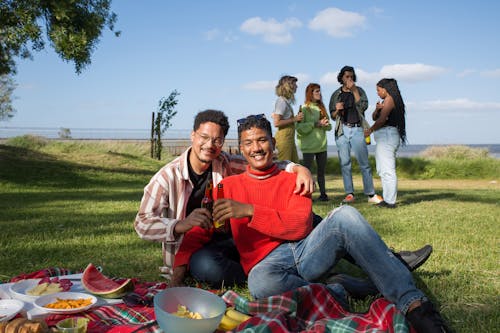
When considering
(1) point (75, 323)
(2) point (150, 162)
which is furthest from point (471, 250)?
(2) point (150, 162)

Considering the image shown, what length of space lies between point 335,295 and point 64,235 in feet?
12.7

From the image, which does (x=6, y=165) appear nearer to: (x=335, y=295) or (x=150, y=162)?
(x=150, y=162)

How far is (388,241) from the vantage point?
5.11 metres

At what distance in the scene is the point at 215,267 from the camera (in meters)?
3.41

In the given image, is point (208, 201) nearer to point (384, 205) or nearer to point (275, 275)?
point (275, 275)

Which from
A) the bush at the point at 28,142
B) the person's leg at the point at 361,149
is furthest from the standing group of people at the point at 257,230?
the bush at the point at 28,142

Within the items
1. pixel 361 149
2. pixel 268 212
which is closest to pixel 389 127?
pixel 361 149

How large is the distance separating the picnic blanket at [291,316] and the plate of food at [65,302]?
0.04m

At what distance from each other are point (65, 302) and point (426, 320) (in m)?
2.03

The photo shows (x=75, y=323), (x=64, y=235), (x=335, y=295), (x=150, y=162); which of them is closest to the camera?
(x=75, y=323)

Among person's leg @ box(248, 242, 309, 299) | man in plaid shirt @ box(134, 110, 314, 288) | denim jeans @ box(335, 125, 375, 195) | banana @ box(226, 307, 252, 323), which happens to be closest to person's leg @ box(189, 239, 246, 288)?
man in plaid shirt @ box(134, 110, 314, 288)

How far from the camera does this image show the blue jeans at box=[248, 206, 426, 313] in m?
2.64

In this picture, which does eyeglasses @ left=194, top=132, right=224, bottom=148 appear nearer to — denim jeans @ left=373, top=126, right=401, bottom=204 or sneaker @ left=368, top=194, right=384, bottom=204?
denim jeans @ left=373, top=126, right=401, bottom=204

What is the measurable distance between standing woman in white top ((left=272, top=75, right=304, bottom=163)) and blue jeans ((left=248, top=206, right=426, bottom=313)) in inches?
189
